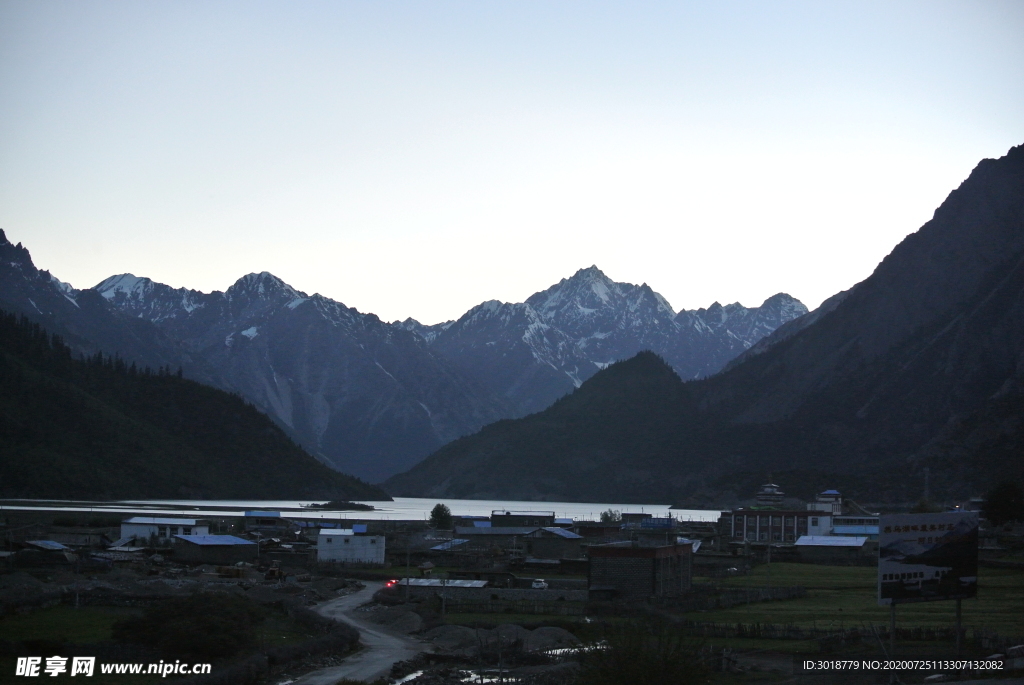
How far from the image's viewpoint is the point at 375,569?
3821 inches

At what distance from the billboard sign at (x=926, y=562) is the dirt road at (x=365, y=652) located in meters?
20.4

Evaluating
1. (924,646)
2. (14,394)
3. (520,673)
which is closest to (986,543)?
(924,646)

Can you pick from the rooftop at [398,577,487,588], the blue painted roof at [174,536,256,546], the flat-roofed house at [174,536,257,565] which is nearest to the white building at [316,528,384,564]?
the flat-roofed house at [174,536,257,565]

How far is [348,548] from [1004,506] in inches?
3107

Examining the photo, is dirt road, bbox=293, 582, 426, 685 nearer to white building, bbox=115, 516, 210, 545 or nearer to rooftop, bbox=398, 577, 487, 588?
rooftop, bbox=398, 577, 487, 588

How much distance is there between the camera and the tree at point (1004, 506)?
137625 millimetres

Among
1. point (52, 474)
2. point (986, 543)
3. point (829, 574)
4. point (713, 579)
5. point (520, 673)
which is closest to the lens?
point (520, 673)

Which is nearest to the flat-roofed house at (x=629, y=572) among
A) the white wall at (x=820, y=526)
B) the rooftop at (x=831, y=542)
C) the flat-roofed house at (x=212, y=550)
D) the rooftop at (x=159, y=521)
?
the flat-roofed house at (x=212, y=550)

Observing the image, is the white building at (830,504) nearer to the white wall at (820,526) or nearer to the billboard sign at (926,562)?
the white wall at (820,526)

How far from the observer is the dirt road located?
4875cm

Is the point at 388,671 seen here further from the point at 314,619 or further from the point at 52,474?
the point at 52,474

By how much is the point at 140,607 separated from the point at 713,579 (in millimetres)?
42930

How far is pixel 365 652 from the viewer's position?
55438 millimetres

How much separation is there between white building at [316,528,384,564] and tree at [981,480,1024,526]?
75570 mm
